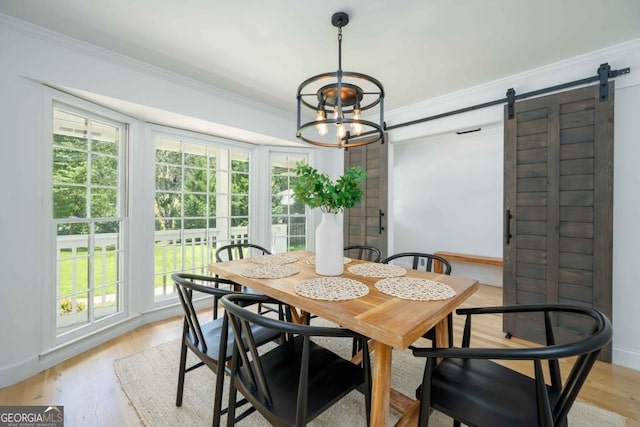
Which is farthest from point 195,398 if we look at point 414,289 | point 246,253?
point 246,253

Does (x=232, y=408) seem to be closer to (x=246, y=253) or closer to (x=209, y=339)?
(x=209, y=339)

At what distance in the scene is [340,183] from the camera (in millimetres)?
1736

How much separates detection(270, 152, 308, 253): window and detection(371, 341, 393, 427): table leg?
9.69ft

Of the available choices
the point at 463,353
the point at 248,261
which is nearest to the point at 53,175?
the point at 248,261

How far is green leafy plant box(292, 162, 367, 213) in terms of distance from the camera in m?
1.71

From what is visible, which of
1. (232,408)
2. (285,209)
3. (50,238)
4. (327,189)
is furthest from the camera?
(285,209)

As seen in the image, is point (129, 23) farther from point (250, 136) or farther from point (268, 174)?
point (268, 174)

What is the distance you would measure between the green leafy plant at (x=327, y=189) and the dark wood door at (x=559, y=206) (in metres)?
1.81

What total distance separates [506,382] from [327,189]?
Result: 1.30 metres

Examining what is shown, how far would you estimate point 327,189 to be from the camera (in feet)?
5.59

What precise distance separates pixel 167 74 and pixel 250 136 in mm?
1085

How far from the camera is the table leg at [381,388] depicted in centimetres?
109

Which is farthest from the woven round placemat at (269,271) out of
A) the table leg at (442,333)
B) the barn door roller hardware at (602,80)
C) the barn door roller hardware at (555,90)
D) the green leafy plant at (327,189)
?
the barn door roller hardware at (602,80)

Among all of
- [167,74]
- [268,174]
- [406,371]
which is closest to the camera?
[406,371]
